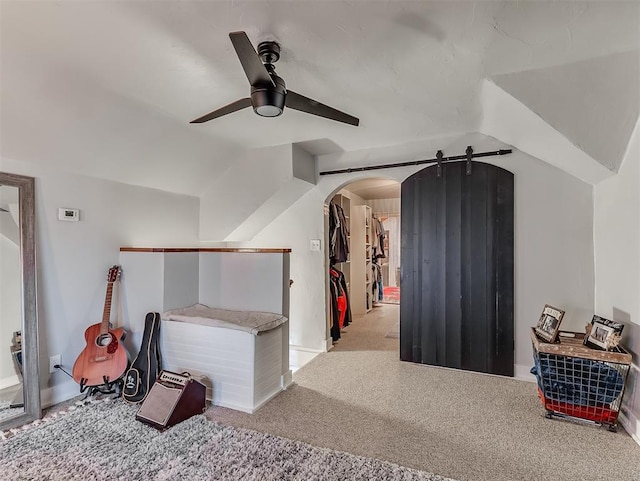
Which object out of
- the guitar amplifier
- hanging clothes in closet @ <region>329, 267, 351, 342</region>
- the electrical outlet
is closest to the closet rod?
hanging clothes in closet @ <region>329, 267, 351, 342</region>

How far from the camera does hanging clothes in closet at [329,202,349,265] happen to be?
4430mm

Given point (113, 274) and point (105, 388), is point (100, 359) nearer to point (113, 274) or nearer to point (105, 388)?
point (105, 388)

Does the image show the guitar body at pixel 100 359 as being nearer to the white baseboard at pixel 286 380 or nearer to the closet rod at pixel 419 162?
the white baseboard at pixel 286 380

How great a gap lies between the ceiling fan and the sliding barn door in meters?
1.67

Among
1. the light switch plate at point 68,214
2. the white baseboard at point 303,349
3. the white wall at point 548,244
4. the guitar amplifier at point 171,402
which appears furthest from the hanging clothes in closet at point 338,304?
the light switch plate at point 68,214

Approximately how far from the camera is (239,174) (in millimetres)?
3836

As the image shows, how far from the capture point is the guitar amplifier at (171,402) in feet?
7.28

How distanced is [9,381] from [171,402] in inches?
45.6

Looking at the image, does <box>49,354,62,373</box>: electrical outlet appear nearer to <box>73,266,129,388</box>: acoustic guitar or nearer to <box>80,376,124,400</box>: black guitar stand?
<box>73,266,129,388</box>: acoustic guitar

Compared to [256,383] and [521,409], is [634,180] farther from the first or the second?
[256,383]

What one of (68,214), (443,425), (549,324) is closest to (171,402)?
(68,214)

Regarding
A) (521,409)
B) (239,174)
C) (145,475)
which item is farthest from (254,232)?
(521,409)

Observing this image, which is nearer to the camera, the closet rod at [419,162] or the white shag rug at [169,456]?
the white shag rug at [169,456]

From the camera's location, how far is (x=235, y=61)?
1.99 metres
